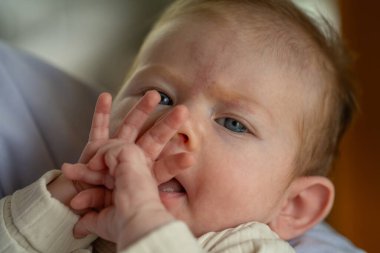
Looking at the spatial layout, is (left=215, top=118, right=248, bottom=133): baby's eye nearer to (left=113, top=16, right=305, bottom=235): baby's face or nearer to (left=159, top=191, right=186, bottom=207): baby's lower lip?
(left=113, top=16, right=305, bottom=235): baby's face

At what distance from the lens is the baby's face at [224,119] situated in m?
0.79

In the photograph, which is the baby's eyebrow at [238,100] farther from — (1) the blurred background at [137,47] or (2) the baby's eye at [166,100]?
(1) the blurred background at [137,47]

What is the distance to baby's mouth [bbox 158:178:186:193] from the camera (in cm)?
78

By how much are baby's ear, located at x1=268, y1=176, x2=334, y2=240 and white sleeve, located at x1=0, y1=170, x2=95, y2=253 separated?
0.37 meters

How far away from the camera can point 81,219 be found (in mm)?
766

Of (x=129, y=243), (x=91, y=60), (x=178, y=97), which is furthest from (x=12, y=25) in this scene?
(x=129, y=243)

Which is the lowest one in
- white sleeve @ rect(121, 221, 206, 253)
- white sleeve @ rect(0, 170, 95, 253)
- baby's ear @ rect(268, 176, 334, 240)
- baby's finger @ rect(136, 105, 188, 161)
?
baby's ear @ rect(268, 176, 334, 240)

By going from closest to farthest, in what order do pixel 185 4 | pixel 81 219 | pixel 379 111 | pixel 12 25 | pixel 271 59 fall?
1. pixel 81 219
2. pixel 271 59
3. pixel 185 4
4. pixel 379 111
5. pixel 12 25

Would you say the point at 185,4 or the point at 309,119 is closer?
the point at 309,119

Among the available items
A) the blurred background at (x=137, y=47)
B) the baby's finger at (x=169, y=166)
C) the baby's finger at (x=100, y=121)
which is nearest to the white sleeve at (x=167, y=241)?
the baby's finger at (x=169, y=166)

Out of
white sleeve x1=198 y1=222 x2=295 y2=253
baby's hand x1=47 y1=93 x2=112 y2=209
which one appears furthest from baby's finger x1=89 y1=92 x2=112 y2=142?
white sleeve x1=198 y1=222 x2=295 y2=253

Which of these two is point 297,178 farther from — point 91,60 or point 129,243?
point 91,60

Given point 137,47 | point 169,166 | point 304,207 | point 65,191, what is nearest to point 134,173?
point 169,166

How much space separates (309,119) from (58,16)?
113cm
